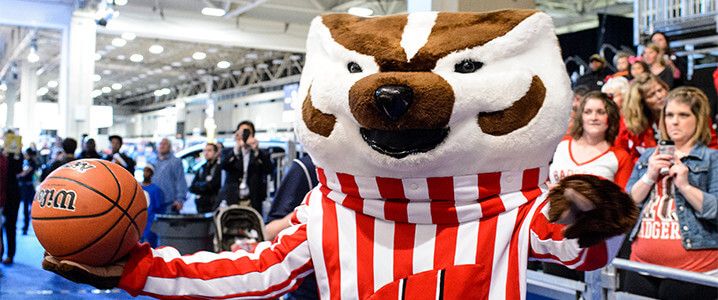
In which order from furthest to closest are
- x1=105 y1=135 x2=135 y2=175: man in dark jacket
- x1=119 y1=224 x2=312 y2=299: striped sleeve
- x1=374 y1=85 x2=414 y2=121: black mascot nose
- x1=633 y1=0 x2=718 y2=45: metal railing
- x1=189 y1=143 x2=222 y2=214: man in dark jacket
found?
x1=105 y1=135 x2=135 y2=175: man in dark jacket, x1=189 y1=143 x2=222 y2=214: man in dark jacket, x1=633 y1=0 x2=718 y2=45: metal railing, x1=119 y1=224 x2=312 y2=299: striped sleeve, x1=374 y1=85 x2=414 y2=121: black mascot nose

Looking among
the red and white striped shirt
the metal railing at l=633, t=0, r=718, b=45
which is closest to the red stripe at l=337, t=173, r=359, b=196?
the red and white striped shirt

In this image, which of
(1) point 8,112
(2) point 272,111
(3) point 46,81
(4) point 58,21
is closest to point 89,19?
(4) point 58,21

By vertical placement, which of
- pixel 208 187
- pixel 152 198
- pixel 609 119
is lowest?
pixel 152 198

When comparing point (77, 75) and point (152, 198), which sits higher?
point (77, 75)

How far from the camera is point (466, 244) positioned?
1.68 m

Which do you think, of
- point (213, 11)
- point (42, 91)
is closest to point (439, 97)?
point (213, 11)

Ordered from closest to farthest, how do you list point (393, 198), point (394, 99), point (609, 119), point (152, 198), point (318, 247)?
point (394, 99)
point (393, 198)
point (318, 247)
point (609, 119)
point (152, 198)

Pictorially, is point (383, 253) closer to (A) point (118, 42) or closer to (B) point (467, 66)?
(B) point (467, 66)

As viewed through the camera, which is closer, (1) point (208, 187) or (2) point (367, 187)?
(2) point (367, 187)

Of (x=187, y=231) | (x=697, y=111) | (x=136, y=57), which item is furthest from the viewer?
(x=136, y=57)

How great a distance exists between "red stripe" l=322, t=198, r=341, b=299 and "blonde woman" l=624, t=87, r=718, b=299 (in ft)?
4.83

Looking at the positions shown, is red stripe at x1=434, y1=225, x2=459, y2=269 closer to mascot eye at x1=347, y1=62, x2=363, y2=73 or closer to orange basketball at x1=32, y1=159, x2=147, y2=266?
mascot eye at x1=347, y1=62, x2=363, y2=73

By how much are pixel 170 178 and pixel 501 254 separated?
21.5ft

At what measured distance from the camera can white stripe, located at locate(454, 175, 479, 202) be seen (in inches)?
65.4
